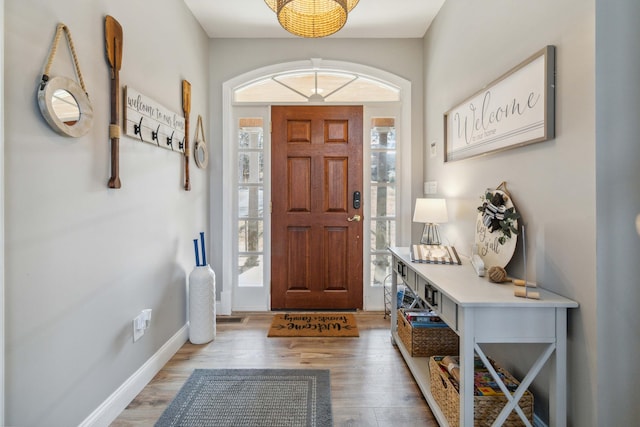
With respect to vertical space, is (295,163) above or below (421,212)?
above

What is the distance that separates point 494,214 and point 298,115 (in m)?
2.12

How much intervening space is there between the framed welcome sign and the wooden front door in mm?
1174

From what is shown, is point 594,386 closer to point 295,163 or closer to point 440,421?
point 440,421

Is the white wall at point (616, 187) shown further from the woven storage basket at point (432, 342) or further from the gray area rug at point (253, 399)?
the gray area rug at point (253, 399)

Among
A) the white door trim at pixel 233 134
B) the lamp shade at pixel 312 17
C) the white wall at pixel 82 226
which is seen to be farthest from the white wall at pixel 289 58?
the lamp shade at pixel 312 17

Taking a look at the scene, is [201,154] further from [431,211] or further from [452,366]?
[452,366]

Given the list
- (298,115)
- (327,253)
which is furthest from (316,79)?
(327,253)

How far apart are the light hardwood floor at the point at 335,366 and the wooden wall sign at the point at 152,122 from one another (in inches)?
59.3

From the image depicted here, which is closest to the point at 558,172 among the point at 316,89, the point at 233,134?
the point at 316,89

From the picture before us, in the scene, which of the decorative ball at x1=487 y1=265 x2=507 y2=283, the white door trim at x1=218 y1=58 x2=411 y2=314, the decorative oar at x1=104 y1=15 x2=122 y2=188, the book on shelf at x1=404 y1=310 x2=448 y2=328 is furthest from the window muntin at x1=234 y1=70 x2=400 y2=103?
the decorative ball at x1=487 y1=265 x2=507 y2=283

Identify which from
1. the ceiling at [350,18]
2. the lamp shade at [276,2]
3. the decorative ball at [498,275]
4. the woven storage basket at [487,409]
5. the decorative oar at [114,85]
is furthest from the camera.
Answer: the ceiling at [350,18]

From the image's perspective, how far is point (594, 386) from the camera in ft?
4.00

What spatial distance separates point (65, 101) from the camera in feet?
4.47

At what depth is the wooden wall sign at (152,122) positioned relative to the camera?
1843 millimetres
